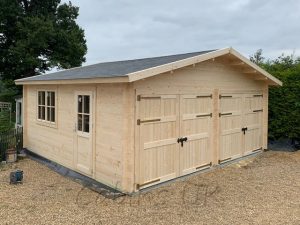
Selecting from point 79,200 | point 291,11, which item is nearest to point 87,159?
point 79,200

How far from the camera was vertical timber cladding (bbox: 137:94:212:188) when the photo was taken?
6.16 meters

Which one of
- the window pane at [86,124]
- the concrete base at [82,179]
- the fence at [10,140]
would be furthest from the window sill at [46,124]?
the window pane at [86,124]

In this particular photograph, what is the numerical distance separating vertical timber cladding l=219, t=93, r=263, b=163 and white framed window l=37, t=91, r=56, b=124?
4617 mm

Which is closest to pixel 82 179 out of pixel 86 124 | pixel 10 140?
pixel 86 124

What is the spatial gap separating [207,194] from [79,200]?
252 cm

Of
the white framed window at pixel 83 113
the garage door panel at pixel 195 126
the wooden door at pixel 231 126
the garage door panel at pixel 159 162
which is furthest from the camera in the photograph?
the wooden door at pixel 231 126

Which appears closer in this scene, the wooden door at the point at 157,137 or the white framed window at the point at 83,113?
the wooden door at the point at 157,137

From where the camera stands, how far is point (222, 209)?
17.6 feet

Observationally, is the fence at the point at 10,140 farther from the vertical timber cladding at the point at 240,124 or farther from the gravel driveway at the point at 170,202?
the vertical timber cladding at the point at 240,124

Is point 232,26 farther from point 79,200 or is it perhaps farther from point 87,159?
point 79,200

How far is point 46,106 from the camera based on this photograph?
879 cm

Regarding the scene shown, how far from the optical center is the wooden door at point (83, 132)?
269 inches

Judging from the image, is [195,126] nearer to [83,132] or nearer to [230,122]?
[230,122]

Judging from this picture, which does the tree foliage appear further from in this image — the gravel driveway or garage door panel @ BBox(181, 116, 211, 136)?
garage door panel @ BBox(181, 116, 211, 136)
